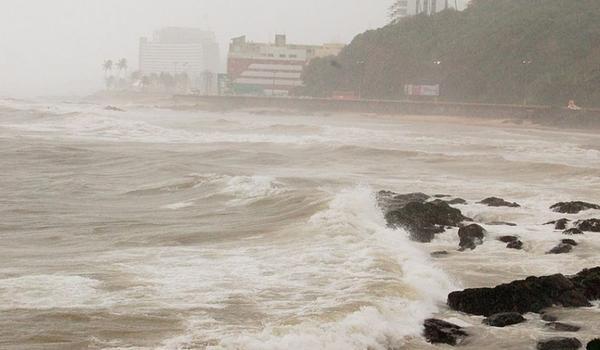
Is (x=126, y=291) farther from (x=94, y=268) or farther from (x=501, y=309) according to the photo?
(x=501, y=309)

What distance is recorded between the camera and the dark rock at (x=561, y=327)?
994 centimetres

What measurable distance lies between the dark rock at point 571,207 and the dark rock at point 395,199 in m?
3.06

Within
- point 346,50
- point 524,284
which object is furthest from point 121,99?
point 524,284

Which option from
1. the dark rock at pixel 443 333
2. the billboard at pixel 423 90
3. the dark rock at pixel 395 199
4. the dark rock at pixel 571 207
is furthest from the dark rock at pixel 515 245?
the billboard at pixel 423 90

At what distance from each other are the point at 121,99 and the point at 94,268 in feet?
520

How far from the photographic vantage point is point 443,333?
9734 millimetres

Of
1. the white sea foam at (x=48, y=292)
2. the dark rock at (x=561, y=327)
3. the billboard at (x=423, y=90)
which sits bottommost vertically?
the white sea foam at (x=48, y=292)

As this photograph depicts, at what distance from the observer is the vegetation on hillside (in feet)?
272

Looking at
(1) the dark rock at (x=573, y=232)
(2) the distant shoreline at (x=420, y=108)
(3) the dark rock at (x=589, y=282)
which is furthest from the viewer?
(2) the distant shoreline at (x=420, y=108)

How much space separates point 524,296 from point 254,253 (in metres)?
4.86

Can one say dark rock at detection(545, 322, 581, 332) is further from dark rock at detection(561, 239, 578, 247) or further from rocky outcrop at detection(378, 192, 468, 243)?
rocky outcrop at detection(378, 192, 468, 243)

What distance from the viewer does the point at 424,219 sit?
1694 cm

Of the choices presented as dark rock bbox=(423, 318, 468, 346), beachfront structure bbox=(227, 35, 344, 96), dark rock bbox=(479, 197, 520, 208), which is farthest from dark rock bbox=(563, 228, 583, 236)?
beachfront structure bbox=(227, 35, 344, 96)

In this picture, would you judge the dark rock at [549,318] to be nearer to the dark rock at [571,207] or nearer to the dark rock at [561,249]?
the dark rock at [561,249]
